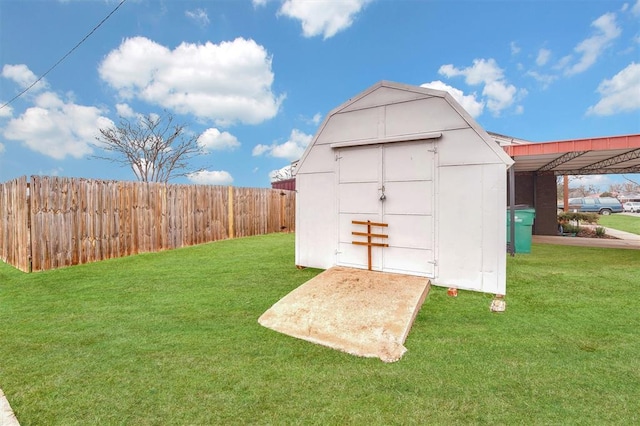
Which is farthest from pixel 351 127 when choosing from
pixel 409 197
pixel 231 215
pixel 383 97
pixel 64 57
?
pixel 64 57

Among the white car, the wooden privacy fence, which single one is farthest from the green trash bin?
the white car

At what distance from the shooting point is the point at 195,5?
8.56 m

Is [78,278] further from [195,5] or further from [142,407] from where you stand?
[195,5]

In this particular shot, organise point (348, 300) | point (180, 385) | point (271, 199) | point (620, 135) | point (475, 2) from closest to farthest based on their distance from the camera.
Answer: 1. point (180, 385)
2. point (348, 300)
3. point (620, 135)
4. point (475, 2)
5. point (271, 199)

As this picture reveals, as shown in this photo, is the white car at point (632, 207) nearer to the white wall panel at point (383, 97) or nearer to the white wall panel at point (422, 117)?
the white wall panel at point (422, 117)

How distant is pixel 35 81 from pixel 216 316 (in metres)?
11.7

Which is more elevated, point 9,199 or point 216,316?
point 9,199

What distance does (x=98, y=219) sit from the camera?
736cm

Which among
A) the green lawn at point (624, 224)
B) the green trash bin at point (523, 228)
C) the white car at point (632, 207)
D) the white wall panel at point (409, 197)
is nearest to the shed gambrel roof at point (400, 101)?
the white wall panel at point (409, 197)

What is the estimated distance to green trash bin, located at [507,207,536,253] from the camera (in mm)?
7836

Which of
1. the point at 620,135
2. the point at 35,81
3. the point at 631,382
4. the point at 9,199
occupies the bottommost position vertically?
the point at 631,382

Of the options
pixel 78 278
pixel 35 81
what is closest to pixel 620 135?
pixel 78 278

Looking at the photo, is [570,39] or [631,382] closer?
[631,382]

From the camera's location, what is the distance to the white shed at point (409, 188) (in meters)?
4.46
